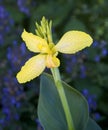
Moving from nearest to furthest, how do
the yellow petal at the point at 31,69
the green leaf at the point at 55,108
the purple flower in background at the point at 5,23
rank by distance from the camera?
the yellow petal at the point at 31,69
the green leaf at the point at 55,108
the purple flower in background at the point at 5,23

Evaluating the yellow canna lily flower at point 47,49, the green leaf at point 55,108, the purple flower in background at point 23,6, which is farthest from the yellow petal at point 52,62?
the purple flower in background at point 23,6

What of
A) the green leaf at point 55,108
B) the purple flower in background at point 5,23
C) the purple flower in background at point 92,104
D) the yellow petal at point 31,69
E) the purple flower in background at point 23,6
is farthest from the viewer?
the purple flower in background at point 23,6

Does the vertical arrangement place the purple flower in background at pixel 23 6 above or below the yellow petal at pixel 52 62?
below

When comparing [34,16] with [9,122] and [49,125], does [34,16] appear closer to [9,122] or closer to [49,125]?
[9,122]

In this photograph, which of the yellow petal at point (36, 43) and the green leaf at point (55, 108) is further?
the green leaf at point (55, 108)

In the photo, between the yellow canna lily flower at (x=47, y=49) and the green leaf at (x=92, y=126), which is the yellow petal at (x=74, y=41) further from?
the green leaf at (x=92, y=126)

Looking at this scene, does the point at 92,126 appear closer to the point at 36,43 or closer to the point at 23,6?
the point at 36,43

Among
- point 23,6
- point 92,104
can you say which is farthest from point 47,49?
point 23,6
